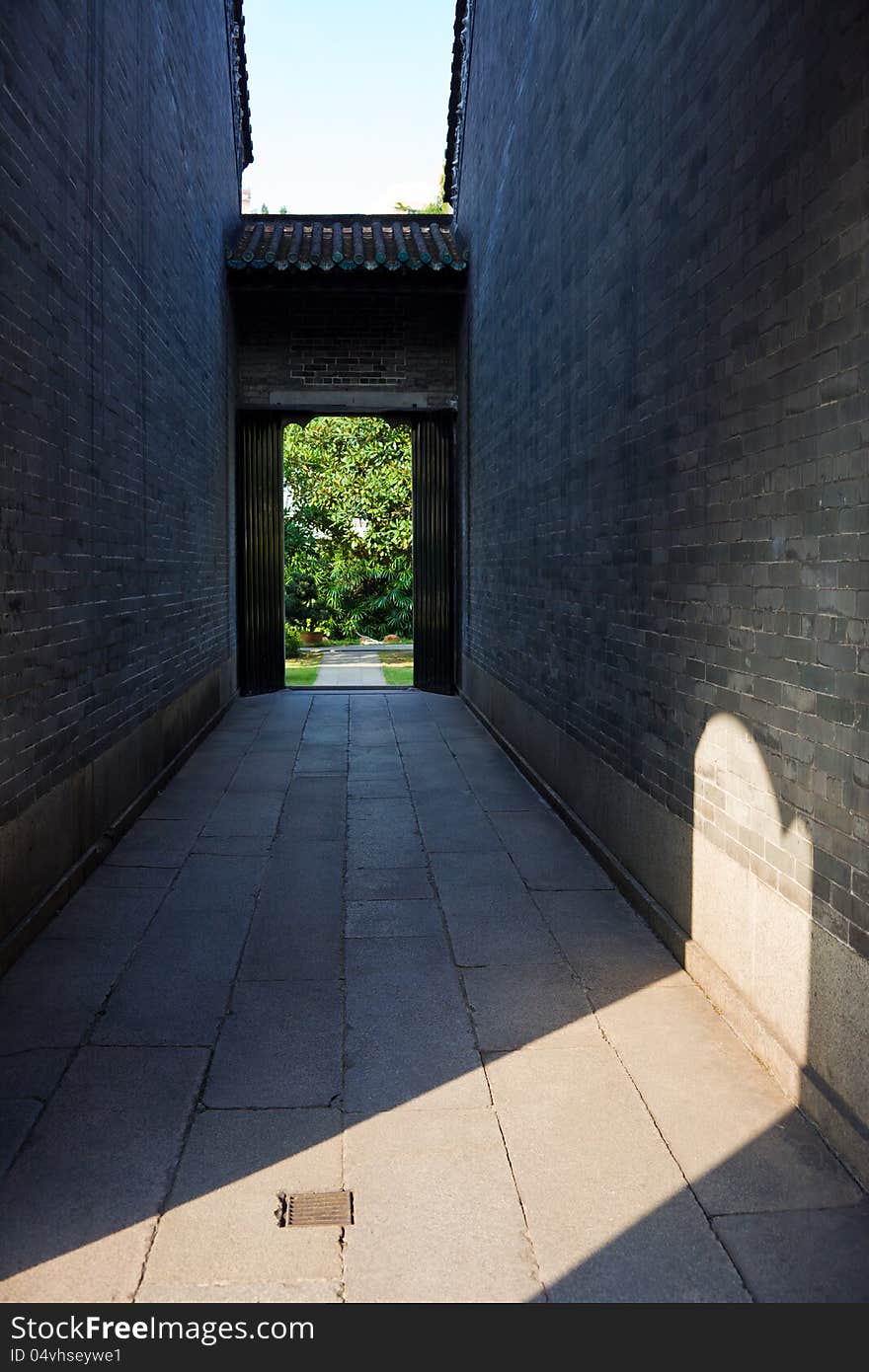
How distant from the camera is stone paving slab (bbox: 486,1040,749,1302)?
236 centimetres

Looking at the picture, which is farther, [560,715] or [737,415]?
[560,715]

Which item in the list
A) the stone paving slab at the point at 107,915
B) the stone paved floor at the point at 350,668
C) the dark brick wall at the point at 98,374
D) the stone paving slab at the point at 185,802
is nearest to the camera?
the dark brick wall at the point at 98,374

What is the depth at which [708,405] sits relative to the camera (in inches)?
160

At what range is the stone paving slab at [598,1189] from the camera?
2361mm

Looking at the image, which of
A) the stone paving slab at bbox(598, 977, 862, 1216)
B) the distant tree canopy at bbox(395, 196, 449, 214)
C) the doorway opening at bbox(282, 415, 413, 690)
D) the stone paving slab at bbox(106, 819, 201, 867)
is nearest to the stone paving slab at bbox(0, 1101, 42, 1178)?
the stone paving slab at bbox(598, 977, 862, 1216)

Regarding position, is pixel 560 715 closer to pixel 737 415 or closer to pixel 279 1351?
pixel 737 415

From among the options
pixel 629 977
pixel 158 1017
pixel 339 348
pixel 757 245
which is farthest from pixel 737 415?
pixel 339 348

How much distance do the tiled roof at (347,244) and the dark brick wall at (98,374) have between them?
6.66 ft

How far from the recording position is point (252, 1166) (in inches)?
112

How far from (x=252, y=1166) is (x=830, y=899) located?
1.61 meters

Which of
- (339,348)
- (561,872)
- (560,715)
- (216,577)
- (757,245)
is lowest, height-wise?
(561,872)

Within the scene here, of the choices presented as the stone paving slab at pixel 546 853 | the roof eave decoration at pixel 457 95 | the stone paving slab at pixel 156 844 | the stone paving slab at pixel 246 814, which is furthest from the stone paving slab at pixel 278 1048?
the roof eave decoration at pixel 457 95

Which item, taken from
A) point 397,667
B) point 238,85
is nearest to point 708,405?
point 238,85

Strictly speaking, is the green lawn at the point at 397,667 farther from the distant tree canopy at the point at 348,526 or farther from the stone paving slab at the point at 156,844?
the stone paving slab at the point at 156,844
